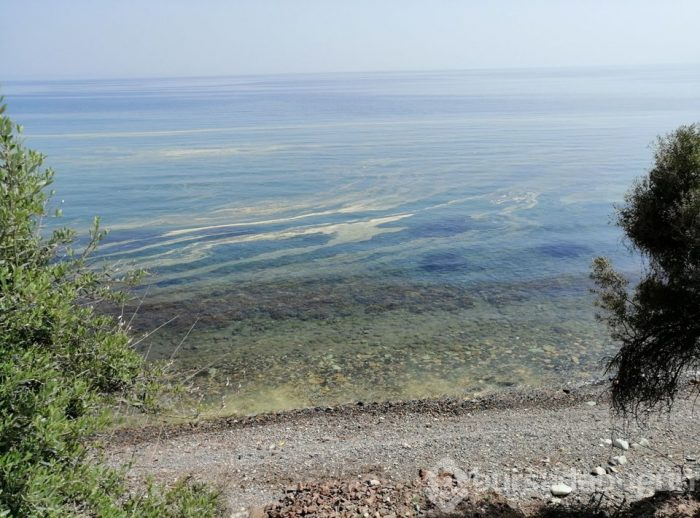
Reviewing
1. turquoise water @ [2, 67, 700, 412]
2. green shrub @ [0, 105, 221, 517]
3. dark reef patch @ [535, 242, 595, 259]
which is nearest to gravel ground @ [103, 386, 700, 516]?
turquoise water @ [2, 67, 700, 412]

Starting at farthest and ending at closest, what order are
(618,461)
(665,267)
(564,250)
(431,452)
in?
(564,250)
(431,452)
(618,461)
(665,267)

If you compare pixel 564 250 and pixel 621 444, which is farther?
pixel 564 250

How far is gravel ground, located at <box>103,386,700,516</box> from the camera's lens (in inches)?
493

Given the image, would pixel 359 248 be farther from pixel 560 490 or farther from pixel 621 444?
pixel 560 490

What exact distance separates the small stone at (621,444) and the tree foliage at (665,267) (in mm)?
3299

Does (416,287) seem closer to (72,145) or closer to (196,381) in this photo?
(196,381)

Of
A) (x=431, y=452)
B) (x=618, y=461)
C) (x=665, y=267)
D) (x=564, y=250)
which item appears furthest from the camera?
(x=564, y=250)

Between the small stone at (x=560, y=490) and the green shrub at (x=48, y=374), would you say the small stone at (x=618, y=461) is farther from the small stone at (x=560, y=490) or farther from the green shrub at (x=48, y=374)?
the green shrub at (x=48, y=374)

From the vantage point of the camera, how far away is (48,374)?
5742 mm

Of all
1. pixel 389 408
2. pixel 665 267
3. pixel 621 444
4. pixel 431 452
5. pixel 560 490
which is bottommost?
pixel 389 408

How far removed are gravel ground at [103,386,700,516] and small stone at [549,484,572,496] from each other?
0.15m

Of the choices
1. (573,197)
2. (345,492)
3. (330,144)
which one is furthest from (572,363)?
(330,144)

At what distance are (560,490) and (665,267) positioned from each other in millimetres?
5481

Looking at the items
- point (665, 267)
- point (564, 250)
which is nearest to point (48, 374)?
point (665, 267)
